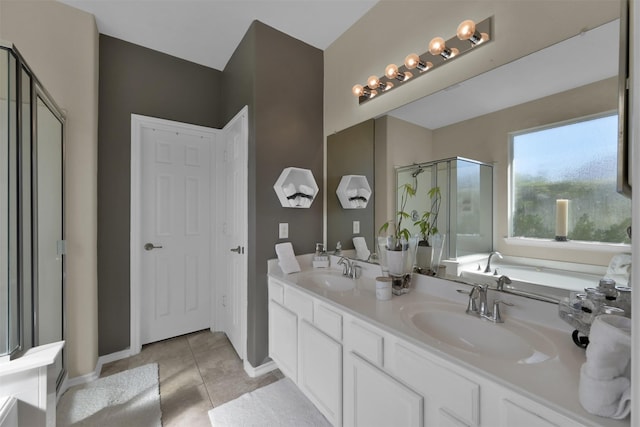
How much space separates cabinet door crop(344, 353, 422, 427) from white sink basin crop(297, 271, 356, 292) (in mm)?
584

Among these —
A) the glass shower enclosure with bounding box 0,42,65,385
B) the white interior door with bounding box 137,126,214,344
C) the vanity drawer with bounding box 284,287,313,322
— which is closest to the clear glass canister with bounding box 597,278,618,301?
the vanity drawer with bounding box 284,287,313,322

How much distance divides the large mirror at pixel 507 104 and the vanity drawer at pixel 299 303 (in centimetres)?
71

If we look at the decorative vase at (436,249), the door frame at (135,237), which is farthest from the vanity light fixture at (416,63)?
the door frame at (135,237)

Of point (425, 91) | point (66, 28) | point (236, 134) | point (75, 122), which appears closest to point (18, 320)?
point (75, 122)

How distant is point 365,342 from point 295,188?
129cm

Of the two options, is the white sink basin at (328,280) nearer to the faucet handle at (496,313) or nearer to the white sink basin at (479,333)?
the white sink basin at (479,333)

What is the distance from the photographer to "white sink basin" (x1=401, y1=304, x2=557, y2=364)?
877 millimetres

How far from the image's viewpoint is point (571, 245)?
100 cm

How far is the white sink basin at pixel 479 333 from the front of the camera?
0.88 meters

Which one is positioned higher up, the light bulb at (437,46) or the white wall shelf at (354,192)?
the light bulb at (437,46)

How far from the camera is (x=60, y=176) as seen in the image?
1.82 meters

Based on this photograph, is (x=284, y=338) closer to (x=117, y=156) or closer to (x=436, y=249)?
(x=436, y=249)

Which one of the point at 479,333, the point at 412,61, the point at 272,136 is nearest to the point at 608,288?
the point at 479,333

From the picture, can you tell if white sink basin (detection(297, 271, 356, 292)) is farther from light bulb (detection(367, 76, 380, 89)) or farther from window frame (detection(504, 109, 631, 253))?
light bulb (detection(367, 76, 380, 89))
